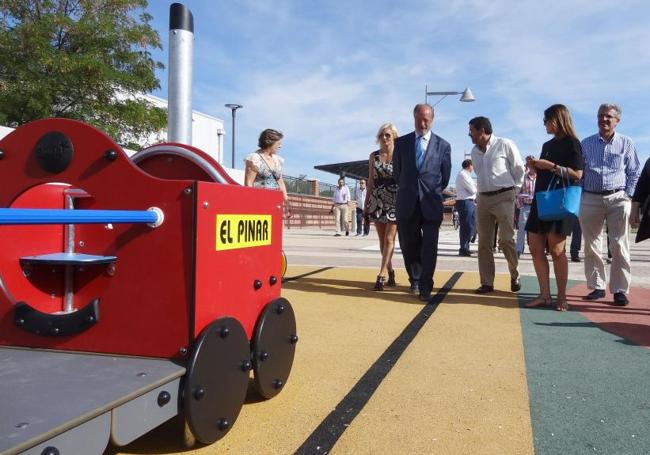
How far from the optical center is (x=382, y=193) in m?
6.18

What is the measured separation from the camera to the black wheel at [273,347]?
2463 millimetres

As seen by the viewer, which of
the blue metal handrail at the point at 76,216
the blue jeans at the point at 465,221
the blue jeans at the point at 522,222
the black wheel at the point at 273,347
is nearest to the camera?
the blue metal handrail at the point at 76,216

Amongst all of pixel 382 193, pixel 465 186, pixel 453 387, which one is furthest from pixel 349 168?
pixel 453 387

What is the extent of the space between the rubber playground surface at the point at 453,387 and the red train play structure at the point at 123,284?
13.4 inches

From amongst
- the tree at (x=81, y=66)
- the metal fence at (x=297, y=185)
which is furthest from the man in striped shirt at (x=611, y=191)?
the metal fence at (x=297, y=185)

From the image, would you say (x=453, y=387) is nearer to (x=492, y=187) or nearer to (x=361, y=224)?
(x=492, y=187)

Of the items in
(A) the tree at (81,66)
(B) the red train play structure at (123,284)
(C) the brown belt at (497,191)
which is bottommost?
(B) the red train play structure at (123,284)

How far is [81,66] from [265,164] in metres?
17.0

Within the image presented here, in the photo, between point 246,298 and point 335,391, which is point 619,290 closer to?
point 335,391

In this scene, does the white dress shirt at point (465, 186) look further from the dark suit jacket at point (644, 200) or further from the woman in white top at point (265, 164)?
the woman in white top at point (265, 164)

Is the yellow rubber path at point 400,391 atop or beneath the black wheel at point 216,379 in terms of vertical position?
beneath

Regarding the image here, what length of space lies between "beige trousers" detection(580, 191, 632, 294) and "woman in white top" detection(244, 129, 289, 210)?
122 inches

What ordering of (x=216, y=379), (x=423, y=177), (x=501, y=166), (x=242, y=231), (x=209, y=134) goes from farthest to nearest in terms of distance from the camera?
(x=209, y=134) < (x=501, y=166) < (x=423, y=177) < (x=242, y=231) < (x=216, y=379)

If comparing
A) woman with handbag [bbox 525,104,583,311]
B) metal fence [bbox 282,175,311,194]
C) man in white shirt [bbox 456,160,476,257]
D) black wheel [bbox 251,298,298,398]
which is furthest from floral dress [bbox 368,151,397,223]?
metal fence [bbox 282,175,311,194]
